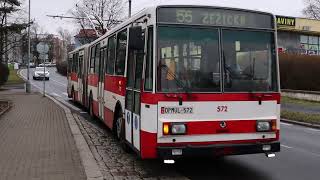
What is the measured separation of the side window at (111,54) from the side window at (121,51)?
0.63 metres

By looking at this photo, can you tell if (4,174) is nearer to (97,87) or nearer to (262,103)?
(262,103)

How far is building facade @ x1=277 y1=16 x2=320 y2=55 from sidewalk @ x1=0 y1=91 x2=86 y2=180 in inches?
1772

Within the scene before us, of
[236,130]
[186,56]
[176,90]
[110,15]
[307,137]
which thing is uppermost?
[110,15]

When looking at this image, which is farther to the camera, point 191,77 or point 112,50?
point 112,50

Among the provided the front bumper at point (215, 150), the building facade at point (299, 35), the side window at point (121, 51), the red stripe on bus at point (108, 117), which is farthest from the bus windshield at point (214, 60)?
the building facade at point (299, 35)

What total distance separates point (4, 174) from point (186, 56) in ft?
11.8

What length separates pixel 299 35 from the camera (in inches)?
2408

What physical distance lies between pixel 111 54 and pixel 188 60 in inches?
187

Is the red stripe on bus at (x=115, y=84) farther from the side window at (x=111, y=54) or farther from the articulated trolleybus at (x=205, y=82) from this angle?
the articulated trolleybus at (x=205, y=82)

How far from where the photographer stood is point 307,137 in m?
15.5

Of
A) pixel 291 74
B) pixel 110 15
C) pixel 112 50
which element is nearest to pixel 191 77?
pixel 112 50

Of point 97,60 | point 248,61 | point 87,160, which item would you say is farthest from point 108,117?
point 248,61

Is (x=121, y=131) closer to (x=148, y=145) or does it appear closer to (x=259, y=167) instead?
(x=148, y=145)

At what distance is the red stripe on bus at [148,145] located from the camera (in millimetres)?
8453
